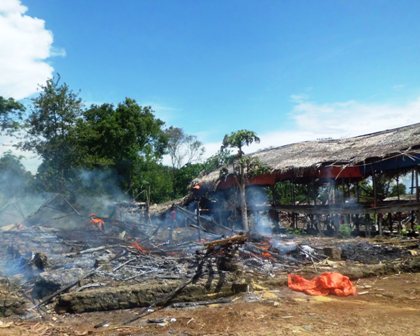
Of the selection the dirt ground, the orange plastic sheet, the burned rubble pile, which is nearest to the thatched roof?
the burned rubble pile

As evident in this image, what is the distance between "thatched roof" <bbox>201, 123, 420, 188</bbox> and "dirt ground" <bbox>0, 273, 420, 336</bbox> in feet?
26.2

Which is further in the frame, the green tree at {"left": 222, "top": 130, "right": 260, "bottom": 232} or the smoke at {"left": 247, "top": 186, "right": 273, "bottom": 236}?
the smoke at {"left": 247, "top": 186, "right": 273, "bottom": 236}

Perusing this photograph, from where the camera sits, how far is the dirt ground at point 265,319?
5.97 metres

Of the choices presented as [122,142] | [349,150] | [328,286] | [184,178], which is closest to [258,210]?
[349,150]

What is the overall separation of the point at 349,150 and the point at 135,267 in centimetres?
1114

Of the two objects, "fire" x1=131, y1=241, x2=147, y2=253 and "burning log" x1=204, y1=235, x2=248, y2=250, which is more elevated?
"burning log" x1=204, y1=235, x2=248, y2=250

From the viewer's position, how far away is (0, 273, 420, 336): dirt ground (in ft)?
19.6

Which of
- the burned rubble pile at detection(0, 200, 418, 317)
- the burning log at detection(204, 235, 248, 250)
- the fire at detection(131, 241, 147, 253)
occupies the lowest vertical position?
the burned rubble pile at detection(0, 200, 418, 317)

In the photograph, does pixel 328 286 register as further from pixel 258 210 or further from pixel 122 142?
pixel 122 142

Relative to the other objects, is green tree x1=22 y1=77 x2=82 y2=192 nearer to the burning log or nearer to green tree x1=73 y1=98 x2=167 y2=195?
green tree x1=73 y1=98 x2=167 y2=195

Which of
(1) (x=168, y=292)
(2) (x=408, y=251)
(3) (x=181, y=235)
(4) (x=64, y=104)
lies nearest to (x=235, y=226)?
Result: (3) (x=181, y=235)

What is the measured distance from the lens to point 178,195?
3469 centimetres

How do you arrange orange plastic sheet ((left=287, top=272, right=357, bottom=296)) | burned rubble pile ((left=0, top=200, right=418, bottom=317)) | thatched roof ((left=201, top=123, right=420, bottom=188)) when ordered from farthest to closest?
thatched roof ((left=201, top=123, right=420, bottom=188)), orange plastic sheet ((left=287, top=272, right=357, bottom=296)), burned rubble pile ((left=0, top=200, right=418, bottom=317))

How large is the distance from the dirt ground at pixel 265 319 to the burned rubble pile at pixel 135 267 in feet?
1.04
